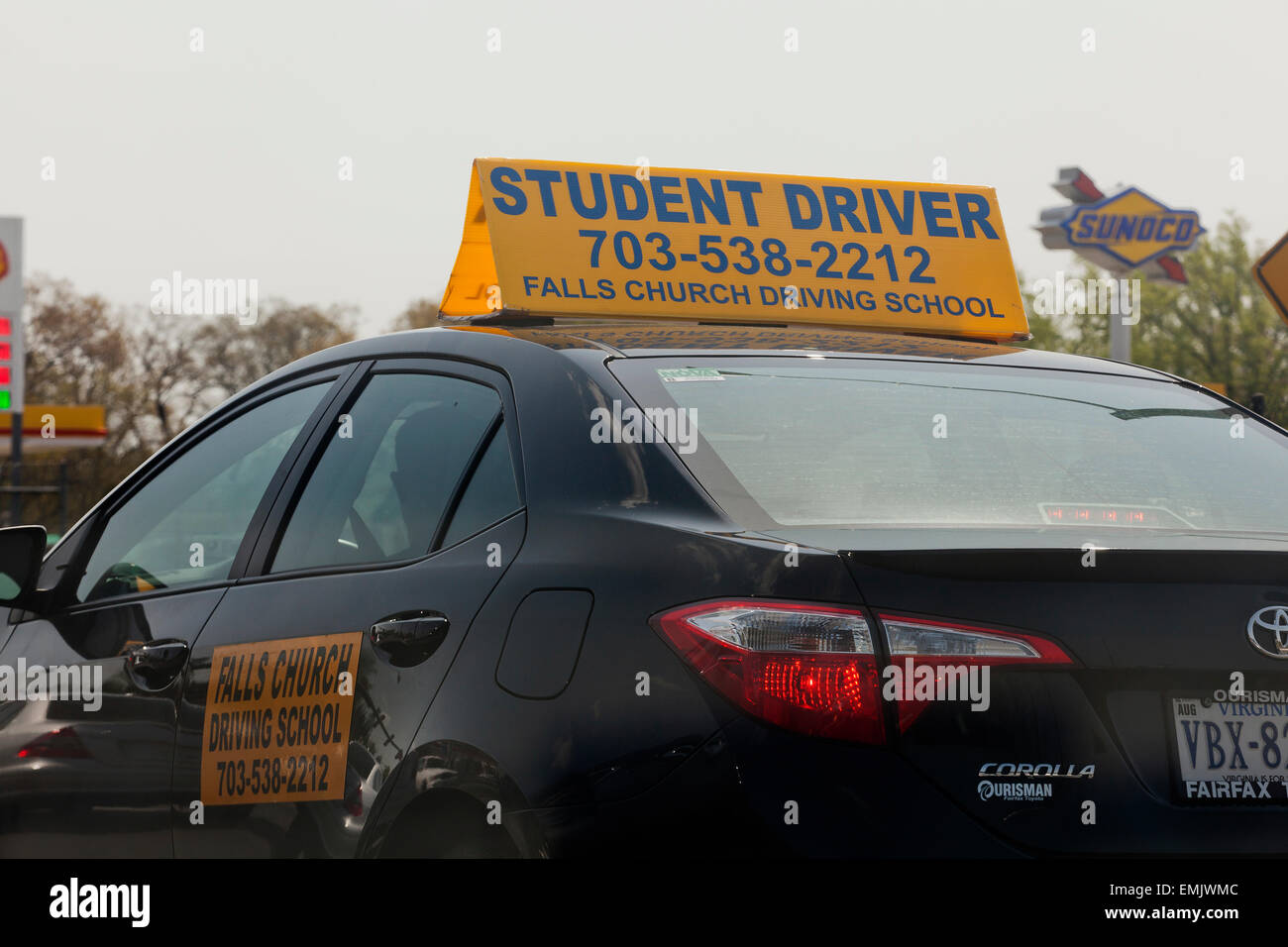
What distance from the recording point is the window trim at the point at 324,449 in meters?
3.21

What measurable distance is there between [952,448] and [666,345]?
0.64 m

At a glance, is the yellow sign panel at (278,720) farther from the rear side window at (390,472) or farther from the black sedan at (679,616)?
the rear side window at (390,472)

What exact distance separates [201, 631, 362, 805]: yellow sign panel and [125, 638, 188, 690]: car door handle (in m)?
0.16

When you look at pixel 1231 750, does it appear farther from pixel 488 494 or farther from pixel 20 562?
pixel 20 562

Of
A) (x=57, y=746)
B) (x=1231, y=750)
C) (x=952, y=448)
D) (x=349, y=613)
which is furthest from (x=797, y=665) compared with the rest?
(x=57, y=746)

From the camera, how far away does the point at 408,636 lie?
3.02 metres

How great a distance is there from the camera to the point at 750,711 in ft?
7.93

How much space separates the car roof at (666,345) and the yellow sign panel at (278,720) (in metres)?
0.66

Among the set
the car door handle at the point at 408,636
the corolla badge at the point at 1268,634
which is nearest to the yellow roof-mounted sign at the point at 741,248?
the car door handle at the point at 408,636

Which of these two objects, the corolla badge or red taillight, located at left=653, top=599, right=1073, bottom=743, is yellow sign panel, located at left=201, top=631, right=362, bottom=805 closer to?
red taillight, located at left=653, top=599, right=1073, bottom=743

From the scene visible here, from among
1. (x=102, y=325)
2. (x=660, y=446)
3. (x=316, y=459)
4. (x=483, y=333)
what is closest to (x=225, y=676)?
(x=316, y=459)

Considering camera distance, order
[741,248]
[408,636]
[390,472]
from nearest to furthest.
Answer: [408,636]
[390,472]
[741,248]

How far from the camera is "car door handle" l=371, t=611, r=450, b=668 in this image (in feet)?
9.68
